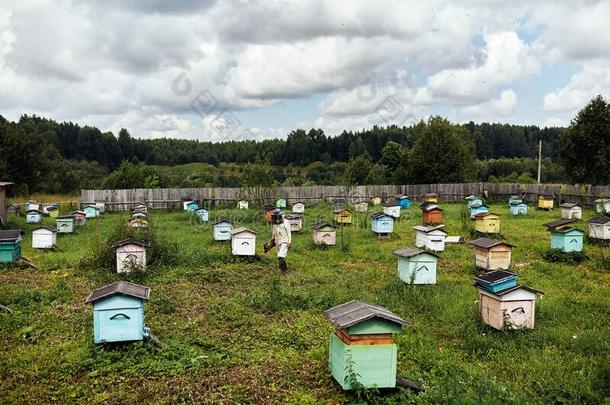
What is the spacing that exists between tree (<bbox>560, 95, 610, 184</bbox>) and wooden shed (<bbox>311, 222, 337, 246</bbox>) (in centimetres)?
2433

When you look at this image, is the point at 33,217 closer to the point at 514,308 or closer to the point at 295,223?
the point at 295,223

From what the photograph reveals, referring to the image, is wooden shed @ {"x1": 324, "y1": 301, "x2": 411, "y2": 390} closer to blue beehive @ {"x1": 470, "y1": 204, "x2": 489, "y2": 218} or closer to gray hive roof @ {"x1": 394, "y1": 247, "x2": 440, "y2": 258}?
gray hive roof @ {"x1": 394, "y1": 247, "x2": 440, "y2": 258}

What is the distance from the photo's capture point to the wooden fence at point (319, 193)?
3172 cm

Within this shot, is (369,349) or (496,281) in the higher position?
(496,281)

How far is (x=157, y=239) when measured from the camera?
14.4 m

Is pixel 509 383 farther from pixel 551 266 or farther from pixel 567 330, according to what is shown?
pixel 551 266

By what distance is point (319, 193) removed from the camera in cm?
3778

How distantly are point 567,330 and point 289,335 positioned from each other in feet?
15.3

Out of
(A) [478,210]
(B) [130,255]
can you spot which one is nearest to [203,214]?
(B) [130,255]

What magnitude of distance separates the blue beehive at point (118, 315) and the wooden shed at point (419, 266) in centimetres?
597

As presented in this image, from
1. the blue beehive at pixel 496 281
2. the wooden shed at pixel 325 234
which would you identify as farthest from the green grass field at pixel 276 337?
the wooden shed at pixel 325 234

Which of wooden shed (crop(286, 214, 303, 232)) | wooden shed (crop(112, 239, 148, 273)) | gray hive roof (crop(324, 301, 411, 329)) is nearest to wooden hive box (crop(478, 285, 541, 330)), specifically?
gray hive roof (crop(324, 301, 411, 329))

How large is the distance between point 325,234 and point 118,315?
1024 centimetres

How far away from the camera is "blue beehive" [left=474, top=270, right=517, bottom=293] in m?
8.57
